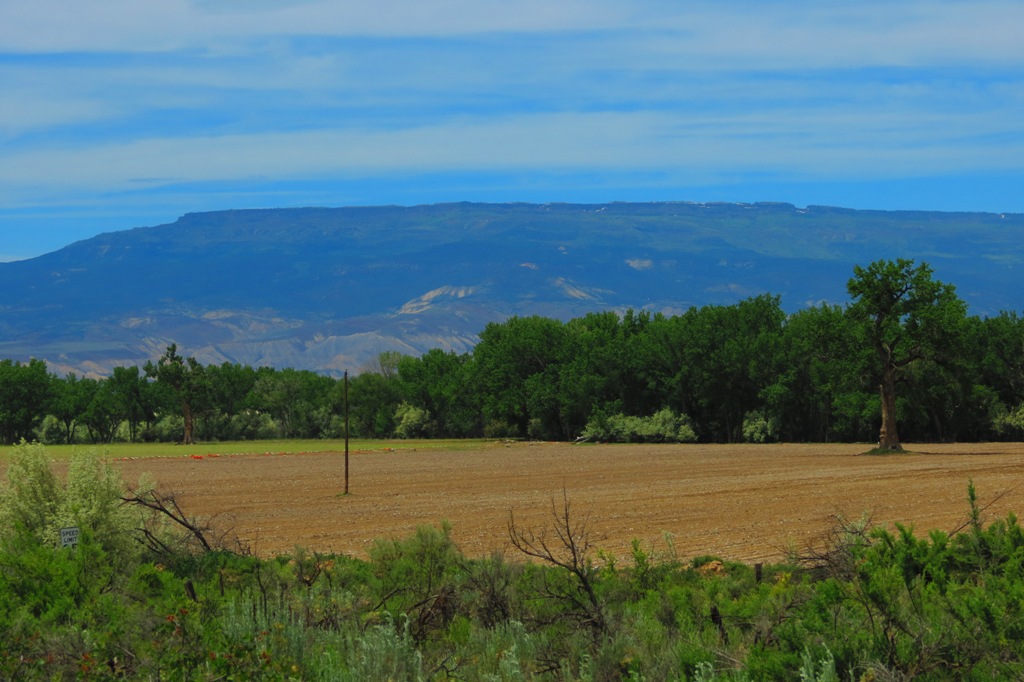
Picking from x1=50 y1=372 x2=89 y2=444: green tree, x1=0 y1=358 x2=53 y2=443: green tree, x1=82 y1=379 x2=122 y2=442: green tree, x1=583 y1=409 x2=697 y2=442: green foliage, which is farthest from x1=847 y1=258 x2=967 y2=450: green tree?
x1=0 y1=358 x2=53 y2=443: green tree

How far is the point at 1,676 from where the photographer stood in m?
9.40

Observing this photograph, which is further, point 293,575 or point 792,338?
point 792,338

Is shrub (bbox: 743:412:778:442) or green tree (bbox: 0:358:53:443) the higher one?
green tree (bbox: 0:358:53:443)

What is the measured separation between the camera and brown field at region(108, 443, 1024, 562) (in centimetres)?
2541

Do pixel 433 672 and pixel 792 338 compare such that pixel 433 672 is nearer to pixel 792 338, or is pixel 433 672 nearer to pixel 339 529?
pixel 339 529

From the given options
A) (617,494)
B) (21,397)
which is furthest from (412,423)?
(617,494)

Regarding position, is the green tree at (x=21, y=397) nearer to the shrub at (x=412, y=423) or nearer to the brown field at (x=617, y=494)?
the shrub at (x=412, y=423)

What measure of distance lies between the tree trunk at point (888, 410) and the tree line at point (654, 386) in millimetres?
98

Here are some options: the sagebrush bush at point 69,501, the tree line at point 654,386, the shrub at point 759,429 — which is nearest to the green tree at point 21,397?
the tree line at point 654,386

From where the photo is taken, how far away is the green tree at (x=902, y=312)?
5309 cm

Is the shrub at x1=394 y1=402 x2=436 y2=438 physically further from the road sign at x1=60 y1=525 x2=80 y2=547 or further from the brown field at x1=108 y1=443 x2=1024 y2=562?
the road sign at x1=60 y1=525 x2=80 y2=547

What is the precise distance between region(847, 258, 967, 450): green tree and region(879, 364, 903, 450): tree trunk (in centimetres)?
5

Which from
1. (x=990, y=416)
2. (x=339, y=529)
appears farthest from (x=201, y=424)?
(x=339, y=529)

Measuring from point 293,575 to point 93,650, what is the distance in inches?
213
